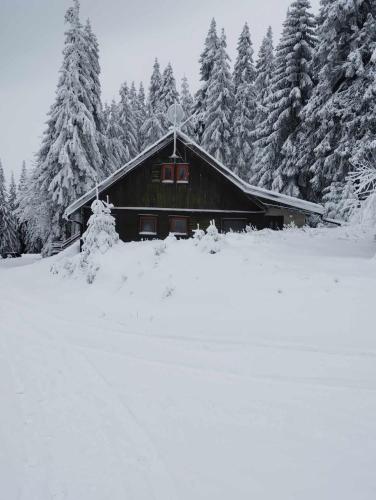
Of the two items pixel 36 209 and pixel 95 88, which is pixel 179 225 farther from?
pixel 95 88

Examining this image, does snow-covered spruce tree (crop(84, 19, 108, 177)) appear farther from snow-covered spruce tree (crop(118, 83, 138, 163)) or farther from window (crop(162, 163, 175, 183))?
snow-covered spruce tree (crop(118, 83, 138, 163))

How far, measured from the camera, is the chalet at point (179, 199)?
21250mm

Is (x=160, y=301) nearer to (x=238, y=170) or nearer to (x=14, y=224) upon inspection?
(x=238, y=170)

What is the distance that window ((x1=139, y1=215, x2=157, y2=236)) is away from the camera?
22281 millimetres

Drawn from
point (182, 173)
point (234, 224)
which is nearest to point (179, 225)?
point (182, 173)

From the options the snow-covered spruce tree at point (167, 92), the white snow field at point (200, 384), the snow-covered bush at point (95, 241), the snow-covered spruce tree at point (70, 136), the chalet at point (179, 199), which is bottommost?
the white snow field at point (200, 384)

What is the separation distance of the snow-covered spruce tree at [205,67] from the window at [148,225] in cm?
1533

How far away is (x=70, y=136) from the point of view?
25.7 metres

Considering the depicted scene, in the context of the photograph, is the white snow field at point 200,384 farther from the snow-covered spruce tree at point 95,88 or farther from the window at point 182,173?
the snow-covered spruce tree at point 95,88

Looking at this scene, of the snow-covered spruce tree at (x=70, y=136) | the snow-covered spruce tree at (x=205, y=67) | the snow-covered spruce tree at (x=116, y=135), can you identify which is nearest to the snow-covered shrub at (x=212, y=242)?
the snow-covered spruce tree at (x=70, y=136)

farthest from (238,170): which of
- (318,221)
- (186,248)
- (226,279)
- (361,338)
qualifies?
(361,338)

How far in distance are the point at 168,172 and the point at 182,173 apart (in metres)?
0.84

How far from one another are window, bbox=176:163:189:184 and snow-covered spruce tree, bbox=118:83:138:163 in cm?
2187

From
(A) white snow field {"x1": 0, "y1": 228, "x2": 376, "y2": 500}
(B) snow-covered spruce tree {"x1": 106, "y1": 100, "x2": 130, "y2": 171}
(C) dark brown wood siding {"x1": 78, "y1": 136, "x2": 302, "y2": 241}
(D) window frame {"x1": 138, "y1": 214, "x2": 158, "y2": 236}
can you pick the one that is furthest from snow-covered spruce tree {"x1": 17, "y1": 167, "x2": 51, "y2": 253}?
(A) white snow field {"x1": 0, "y1": 228, "x2": 376, "y2": 500}
